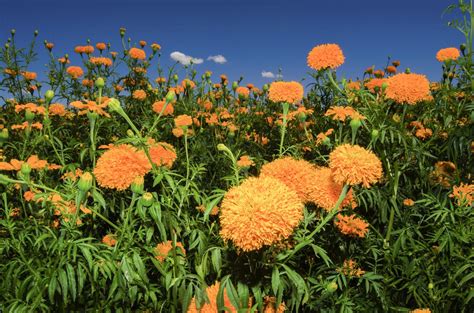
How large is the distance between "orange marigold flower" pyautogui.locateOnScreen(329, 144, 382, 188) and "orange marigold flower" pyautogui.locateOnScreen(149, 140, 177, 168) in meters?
0.94

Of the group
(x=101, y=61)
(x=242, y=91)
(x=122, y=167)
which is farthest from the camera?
(x=101, y=61)

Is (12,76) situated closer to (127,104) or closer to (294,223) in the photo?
(127,104)

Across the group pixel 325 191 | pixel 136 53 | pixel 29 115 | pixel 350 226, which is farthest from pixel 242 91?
pixel 325 191

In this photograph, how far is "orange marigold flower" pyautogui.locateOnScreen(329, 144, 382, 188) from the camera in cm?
166

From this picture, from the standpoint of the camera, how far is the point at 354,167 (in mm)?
1668

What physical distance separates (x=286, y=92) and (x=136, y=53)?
257 cm

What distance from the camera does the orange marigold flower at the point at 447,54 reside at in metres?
3.82

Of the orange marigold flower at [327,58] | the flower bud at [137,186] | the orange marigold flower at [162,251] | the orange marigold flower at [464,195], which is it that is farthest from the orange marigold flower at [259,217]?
the orange marigold flower at [327,58]

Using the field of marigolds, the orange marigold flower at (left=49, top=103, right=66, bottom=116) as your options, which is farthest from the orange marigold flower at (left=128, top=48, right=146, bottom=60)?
the field of marigolds

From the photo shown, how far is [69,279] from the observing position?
175 cm

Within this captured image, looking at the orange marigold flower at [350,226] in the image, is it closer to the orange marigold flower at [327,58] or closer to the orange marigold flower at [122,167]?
the orange marigold flower at [122,167]

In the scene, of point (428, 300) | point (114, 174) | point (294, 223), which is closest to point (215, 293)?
point (294, 223)

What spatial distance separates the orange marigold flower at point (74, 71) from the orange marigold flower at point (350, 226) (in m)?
3.94

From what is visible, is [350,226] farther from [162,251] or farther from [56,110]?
[56,110]
